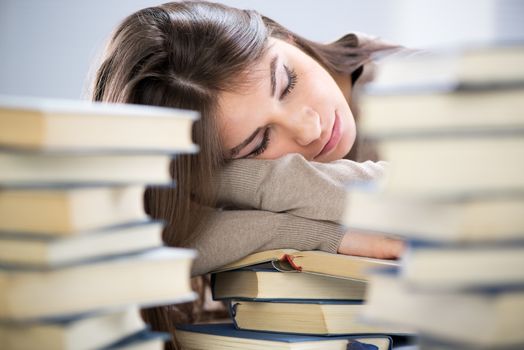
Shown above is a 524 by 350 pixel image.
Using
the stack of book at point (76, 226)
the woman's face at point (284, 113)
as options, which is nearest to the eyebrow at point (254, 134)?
the woman's face at point (284, 113)

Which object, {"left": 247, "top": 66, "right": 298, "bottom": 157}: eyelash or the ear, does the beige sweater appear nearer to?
{"left": 247, "top": 66, "right": 298, "bottom": 157}: eyelash

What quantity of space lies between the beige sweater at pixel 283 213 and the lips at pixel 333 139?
0.91 feet

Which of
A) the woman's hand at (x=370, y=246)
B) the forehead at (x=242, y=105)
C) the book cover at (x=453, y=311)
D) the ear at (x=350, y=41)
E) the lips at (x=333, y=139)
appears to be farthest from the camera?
the ear at (x=350, y=41)

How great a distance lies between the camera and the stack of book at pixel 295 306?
1.06m

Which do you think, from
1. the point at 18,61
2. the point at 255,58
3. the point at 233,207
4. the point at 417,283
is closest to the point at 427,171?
the point at 417,283

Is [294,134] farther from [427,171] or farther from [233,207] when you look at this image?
[427,171]

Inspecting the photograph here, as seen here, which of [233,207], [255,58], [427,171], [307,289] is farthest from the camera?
[255,58]

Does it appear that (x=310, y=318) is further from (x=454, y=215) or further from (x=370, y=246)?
(x=454, y=215)

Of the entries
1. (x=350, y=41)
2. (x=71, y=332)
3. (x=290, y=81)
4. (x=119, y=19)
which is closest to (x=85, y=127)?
(x=71, y=332)

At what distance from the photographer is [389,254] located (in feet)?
3.90

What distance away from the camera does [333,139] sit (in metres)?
1.59

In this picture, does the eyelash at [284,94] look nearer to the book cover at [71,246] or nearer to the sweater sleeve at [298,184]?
the sweater sleeve at [298,184]

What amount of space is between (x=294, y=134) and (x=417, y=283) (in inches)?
34.0

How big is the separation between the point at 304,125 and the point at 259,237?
353 mm
